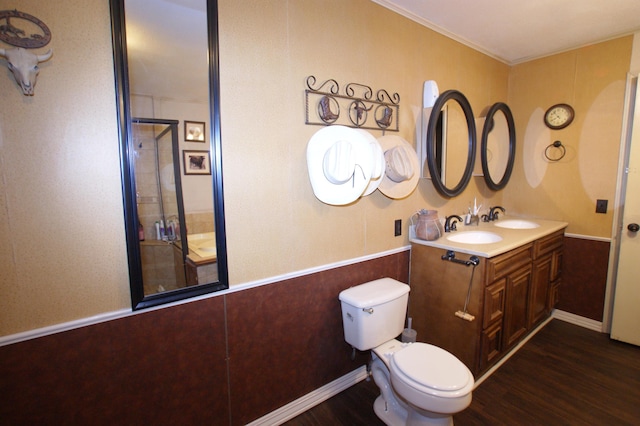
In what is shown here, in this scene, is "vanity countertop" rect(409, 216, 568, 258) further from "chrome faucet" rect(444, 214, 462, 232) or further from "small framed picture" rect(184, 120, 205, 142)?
"small framed picture" rect(184, 120, 205, 142)

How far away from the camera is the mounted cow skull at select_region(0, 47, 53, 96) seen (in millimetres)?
898

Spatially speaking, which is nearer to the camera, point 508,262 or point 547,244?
point 508,262

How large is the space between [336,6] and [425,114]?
0.96 meters

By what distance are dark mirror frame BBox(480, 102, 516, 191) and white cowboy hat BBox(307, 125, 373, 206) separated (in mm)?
1520

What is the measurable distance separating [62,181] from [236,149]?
64 cm

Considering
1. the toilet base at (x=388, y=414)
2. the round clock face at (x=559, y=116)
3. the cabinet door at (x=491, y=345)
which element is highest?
the round clock face at (x=559, y=116)

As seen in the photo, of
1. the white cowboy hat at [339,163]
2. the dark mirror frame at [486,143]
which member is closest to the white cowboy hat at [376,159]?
the white cowboy hat at [339,163]

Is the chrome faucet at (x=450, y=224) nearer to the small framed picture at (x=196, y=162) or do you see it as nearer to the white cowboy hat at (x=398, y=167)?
the white cowboy hat at (x=398, y=167)

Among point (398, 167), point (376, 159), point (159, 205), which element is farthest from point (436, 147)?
point (159, 205)

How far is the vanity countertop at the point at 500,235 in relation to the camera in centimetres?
178

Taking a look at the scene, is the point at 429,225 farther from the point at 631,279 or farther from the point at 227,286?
the point at 631,279

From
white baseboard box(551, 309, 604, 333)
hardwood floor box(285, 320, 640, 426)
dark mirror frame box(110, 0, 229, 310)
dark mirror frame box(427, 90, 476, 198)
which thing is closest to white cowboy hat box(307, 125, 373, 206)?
dark mirror frame box(110, 0, 229, 310)

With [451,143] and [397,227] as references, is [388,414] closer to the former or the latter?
[397,227]

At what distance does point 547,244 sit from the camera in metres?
2.38
